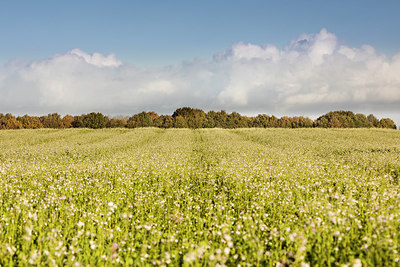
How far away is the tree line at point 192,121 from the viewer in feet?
346

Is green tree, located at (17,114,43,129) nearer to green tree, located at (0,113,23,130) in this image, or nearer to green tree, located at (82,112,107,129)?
green tree, located at (0,113,23,130)

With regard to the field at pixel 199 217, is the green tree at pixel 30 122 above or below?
above

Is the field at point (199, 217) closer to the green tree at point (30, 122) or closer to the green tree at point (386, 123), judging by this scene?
the green tree at point (30, 122)

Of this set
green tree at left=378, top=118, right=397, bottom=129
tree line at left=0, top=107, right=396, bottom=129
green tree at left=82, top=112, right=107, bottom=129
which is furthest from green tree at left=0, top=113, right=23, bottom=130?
green tree at left=378, top=118, right=397, bottom=129

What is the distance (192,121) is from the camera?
350 ft

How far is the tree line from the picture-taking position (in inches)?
4154

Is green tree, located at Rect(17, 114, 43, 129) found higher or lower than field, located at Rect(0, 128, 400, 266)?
higher

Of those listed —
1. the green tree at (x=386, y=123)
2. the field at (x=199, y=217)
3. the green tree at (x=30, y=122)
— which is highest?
the green tree at (x=30, y=122)

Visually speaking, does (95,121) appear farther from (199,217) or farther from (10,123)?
(199,217)

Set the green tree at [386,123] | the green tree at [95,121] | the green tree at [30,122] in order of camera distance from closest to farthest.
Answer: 1. the green tree at [95,121]
2. the green tree at [30,122]
3. the green tree at [386,123]

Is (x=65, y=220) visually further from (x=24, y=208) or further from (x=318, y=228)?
(x=318, y=228)

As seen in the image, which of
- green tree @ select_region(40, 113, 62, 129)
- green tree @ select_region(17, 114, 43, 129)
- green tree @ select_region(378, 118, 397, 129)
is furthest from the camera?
green tree @ select_region(378, 118, 397, 129)

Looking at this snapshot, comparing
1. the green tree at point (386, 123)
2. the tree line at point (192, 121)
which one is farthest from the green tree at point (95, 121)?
the green tree at point (386, 123)

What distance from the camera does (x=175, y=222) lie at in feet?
22.9
